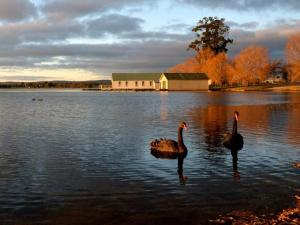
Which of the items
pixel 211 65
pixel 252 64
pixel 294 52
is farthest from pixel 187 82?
pixel 294 52

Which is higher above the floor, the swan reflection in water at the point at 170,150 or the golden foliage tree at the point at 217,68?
the golden foliage tree at the point at 217,68

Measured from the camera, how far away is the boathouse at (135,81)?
17112 centimetres

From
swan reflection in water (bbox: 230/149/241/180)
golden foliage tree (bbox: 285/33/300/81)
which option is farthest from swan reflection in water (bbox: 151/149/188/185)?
golden foliage tree (bbox: 285/33/300/81)

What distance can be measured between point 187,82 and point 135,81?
71.3ft

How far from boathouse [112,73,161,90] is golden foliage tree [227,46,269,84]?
Result: 37.4m

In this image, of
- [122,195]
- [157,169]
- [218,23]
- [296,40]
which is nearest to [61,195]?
[122,195]

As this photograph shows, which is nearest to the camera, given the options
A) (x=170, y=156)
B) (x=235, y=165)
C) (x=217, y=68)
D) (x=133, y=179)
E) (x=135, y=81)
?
(x=133, y=179)

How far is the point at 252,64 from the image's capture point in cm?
14162

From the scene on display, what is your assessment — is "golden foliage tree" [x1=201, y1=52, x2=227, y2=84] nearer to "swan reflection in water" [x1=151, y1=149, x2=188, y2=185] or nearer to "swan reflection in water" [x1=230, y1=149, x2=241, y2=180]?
"swan reflection in water" [x1=230, y1=149, x2=241, y2=180]

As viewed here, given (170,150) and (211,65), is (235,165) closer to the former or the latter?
(170,150)

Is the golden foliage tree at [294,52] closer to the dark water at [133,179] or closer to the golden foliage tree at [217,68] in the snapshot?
the golden foliage tree at [217,68]

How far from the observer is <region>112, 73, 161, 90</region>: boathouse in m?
171

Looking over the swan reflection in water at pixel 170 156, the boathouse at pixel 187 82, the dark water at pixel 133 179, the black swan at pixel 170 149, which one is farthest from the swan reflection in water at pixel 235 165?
the boathouse at pixel 187 82

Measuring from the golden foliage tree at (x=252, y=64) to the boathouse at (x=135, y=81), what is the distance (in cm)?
3737
